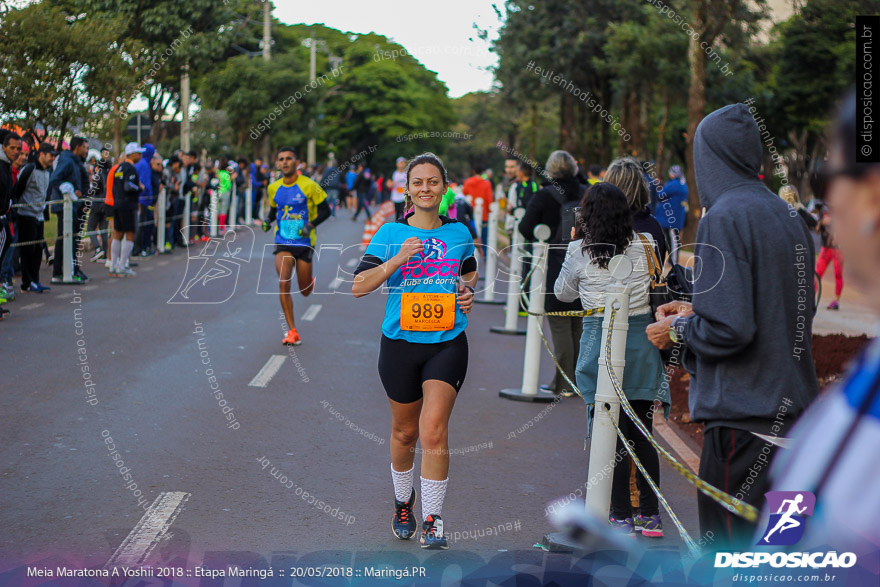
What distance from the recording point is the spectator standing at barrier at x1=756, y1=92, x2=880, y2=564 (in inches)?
44.4

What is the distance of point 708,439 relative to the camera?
362 cm

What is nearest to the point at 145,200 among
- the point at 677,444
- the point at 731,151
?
the point at 677,444

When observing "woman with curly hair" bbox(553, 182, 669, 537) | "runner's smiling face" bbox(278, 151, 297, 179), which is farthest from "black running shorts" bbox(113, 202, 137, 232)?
"woman with curly hair" bbox(553, 182, 669, 537)

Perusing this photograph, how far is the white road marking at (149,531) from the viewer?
4770 millimetres

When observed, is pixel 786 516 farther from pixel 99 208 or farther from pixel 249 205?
pixel 249 205

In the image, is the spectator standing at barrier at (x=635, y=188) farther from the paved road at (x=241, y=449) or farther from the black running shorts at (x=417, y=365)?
the paved road at (x=241, y=449)

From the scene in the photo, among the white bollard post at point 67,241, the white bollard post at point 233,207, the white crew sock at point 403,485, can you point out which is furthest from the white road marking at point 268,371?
the white bollard post at point 233,207

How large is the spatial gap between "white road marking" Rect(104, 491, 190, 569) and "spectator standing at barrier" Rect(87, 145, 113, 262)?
12.4 meters

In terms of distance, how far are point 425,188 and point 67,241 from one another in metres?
11.6

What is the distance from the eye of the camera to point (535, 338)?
359 inches

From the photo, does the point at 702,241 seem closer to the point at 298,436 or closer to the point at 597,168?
the point at 298,436

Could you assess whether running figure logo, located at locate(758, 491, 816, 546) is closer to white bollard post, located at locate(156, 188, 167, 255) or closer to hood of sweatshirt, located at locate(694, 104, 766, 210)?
hood of sweatshirt, located at locate(694, 104, 766, 210)

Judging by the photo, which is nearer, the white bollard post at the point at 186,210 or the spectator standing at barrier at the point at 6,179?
the spectator standing at barrier at the point at 6,179

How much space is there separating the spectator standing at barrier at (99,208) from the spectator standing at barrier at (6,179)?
4046 mm
